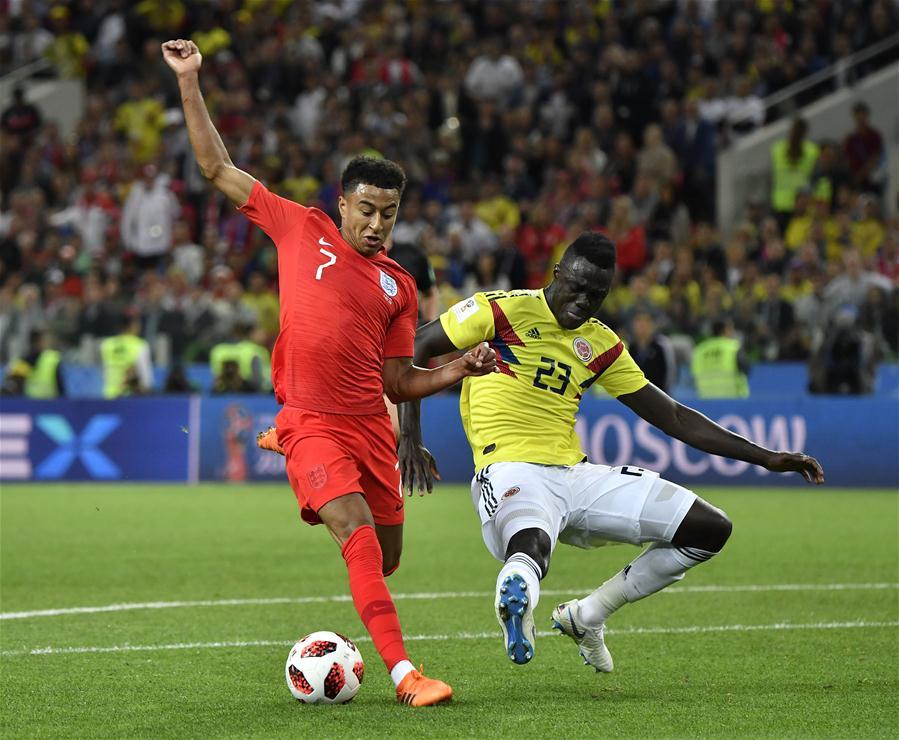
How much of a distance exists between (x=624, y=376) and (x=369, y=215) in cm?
153

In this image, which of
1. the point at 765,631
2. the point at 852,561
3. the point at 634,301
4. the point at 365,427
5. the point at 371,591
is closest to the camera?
the point at 371,591

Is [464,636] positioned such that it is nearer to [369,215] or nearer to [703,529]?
[703,529]

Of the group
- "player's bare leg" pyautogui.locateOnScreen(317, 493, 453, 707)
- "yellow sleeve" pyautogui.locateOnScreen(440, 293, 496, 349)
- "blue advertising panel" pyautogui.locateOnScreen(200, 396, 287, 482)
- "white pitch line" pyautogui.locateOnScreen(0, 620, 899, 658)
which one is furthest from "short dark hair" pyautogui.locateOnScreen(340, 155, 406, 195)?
"blue advertising panel" pyautogui.locateOnScreen(200, 396, 287, 482)

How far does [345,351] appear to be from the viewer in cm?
653

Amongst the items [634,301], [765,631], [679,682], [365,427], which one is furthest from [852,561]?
[634,301]

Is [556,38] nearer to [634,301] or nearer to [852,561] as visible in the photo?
[634,301]

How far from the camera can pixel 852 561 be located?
11727mm

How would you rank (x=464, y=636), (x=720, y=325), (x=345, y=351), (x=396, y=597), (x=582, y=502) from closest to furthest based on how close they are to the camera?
(x=345, y=351), (x=582, y=502), (x=464, y=636), (x=396, y=597), (x=720, y=325)

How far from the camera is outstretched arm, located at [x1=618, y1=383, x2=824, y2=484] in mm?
7051

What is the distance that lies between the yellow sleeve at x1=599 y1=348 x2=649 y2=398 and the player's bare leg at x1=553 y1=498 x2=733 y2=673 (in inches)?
25.6

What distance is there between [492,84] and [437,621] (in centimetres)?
1617

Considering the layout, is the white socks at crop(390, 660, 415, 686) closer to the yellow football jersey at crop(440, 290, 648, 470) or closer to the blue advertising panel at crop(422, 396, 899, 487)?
the yellow football jersey at crop(440, 290, 648, 470)

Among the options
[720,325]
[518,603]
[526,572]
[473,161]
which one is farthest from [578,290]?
[473,161]

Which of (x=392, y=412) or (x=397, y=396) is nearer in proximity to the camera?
(x=397, y=396)
